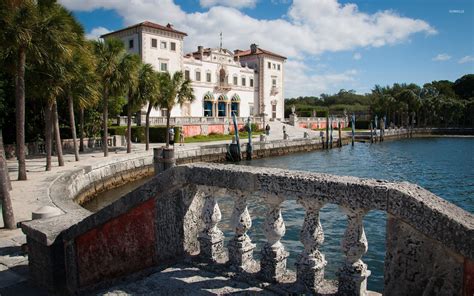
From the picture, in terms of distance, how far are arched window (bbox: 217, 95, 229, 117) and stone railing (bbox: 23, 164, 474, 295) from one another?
5914 centimetres

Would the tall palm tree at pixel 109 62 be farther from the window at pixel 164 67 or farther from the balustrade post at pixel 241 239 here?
the window at pixel 164 67

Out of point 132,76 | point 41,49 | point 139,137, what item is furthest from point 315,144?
point 41,49

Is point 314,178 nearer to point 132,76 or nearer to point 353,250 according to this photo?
point 353,250

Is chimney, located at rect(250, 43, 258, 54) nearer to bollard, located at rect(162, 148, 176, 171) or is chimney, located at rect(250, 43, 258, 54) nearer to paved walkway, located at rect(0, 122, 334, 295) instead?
paved walkway, located at rect(0, 122, 334, 295)

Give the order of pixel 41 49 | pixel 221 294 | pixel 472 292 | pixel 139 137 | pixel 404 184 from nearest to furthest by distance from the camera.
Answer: pixel 472 292, pixel 404 184, pixel 221 294, pixel 41 49, pixel 139 137

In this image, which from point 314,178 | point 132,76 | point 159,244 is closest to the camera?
point 314,178

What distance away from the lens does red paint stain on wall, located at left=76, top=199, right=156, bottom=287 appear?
406 centimetres

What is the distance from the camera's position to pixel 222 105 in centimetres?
6506

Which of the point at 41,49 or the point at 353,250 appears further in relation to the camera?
the point at 41,49

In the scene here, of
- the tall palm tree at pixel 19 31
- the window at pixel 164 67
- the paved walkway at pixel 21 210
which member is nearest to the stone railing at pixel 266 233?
the paved walkway at pixel 21 210

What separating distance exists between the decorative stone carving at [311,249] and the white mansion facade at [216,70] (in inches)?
1751

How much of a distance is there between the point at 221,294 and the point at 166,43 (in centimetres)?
5291

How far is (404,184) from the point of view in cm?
265

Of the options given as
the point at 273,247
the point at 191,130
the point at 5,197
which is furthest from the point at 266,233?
the point at 191,130
